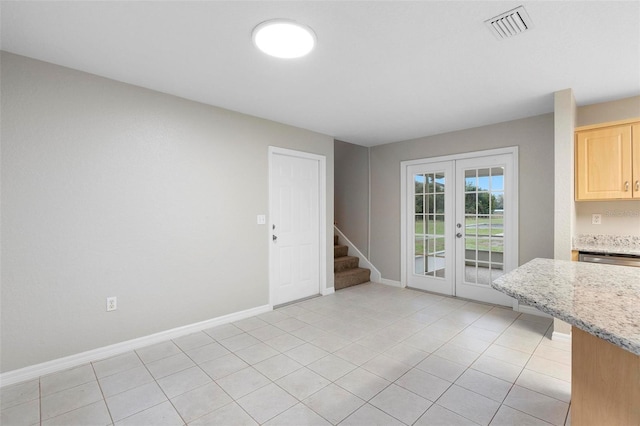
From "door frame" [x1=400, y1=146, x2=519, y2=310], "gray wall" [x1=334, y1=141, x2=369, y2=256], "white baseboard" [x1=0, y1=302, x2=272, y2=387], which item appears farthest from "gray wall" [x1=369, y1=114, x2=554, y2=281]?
"white baseboard" [x1=0, y1=302, x2=272, y2=387]

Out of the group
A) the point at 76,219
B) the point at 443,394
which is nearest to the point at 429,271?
the point at 443,394

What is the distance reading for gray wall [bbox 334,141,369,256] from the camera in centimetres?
557

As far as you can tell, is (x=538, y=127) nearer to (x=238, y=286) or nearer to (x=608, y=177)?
(x=608, y=177)

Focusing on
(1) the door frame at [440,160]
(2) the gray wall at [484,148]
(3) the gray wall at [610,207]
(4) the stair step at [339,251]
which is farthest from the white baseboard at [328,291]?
(3) the gray wall at [610,207]

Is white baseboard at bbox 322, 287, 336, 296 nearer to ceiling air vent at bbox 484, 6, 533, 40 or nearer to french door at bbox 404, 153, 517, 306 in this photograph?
french door at bbox 404, 153, 517, 306

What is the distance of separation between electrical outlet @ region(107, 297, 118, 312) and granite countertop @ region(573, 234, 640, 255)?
438 centimetres

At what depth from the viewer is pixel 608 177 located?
2.94 m

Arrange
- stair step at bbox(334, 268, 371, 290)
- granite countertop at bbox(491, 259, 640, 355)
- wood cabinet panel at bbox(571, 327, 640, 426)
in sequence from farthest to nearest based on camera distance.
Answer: stair step at bbox(334, 268, 371, 290) < wood cabinet panel at bbox(571, 327, 640, 426) < granite countertop at bbox(491, 259, 640, 355)

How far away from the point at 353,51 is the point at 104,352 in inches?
126

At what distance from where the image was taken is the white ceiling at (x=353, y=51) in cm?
177

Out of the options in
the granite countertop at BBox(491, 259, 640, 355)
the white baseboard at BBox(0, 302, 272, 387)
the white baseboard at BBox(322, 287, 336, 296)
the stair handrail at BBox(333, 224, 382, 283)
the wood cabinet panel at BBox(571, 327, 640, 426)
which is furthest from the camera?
the stair handrail at BBox(333, 224, 382, 283)

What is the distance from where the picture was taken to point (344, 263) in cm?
533

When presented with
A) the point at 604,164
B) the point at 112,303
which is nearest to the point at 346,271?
the point at 112,303

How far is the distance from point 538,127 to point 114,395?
496 cm
